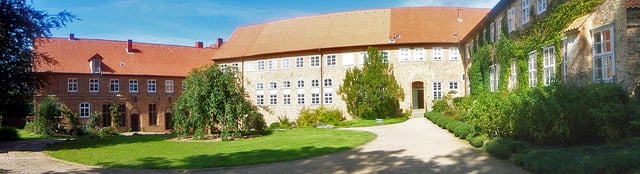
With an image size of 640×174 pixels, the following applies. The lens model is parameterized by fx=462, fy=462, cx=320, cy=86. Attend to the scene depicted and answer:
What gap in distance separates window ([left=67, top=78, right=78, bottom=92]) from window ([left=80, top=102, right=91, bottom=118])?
4.52ft

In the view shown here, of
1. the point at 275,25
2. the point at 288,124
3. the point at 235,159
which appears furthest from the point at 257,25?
the point at 235,159

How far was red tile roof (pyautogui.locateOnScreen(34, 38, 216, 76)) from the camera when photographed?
128ft

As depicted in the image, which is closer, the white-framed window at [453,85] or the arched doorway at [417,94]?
the white-framed window at [453,85]

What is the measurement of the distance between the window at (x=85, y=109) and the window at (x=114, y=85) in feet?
7.65

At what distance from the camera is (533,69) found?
1880 centimetres

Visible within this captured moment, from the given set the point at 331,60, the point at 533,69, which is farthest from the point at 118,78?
the point at 533,69

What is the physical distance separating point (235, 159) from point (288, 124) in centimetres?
2524

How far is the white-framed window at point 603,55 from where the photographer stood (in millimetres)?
13500

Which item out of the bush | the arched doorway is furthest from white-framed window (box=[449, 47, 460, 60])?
the bush

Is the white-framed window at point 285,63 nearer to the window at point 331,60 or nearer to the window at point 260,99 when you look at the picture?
the window at point 260,99

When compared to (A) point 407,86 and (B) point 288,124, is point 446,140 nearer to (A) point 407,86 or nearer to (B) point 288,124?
(A) point 407,86

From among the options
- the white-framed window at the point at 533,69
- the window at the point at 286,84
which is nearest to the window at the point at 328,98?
the window at the point at 286,84

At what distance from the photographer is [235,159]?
12.2m

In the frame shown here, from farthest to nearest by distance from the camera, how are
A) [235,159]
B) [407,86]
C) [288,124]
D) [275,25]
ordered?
1. [275,25]
2. [288,124]
3. [407,86]
4. [235,159]
